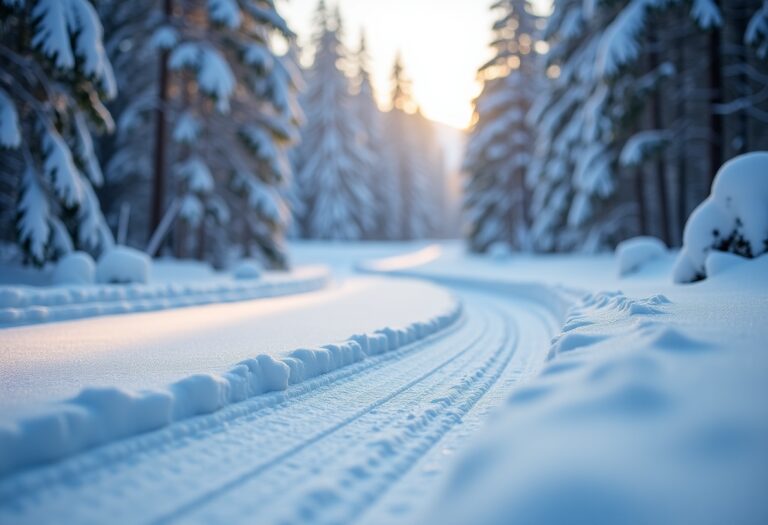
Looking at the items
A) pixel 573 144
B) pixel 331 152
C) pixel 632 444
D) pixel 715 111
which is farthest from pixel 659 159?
pixel 331 152

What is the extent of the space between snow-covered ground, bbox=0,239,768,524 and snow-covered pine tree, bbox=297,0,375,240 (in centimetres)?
2936

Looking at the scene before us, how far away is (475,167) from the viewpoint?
24.5 meters

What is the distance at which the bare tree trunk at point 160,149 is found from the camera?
1246 cm

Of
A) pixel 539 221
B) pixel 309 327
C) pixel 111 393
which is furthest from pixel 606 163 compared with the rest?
pixel 111 393

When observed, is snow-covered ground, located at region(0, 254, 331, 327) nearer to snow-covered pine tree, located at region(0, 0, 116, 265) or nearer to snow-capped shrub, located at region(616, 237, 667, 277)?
snow-covered pine tree, located at region(0, 0, 116, 265)

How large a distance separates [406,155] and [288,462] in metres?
42.5

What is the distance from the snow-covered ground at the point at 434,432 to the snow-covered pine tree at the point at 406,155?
130 ft

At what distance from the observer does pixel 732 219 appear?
6070 mm

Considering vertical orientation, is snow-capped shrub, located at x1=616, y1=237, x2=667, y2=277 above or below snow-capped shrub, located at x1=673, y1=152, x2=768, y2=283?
below

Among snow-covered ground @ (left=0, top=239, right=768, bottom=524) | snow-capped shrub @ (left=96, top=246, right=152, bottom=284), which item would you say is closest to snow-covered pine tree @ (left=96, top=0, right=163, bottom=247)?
snow-capped shrub @ (left=96, top=246, right=152, bottom=284)

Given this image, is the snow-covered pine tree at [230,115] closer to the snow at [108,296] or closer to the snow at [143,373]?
the snow at [108,296]

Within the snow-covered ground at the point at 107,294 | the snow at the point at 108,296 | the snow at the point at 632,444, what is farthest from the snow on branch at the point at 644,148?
the snow at the point at 632,444

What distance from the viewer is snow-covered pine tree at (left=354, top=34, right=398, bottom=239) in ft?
136

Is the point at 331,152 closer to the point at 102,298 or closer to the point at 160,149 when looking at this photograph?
the point at 160,149
